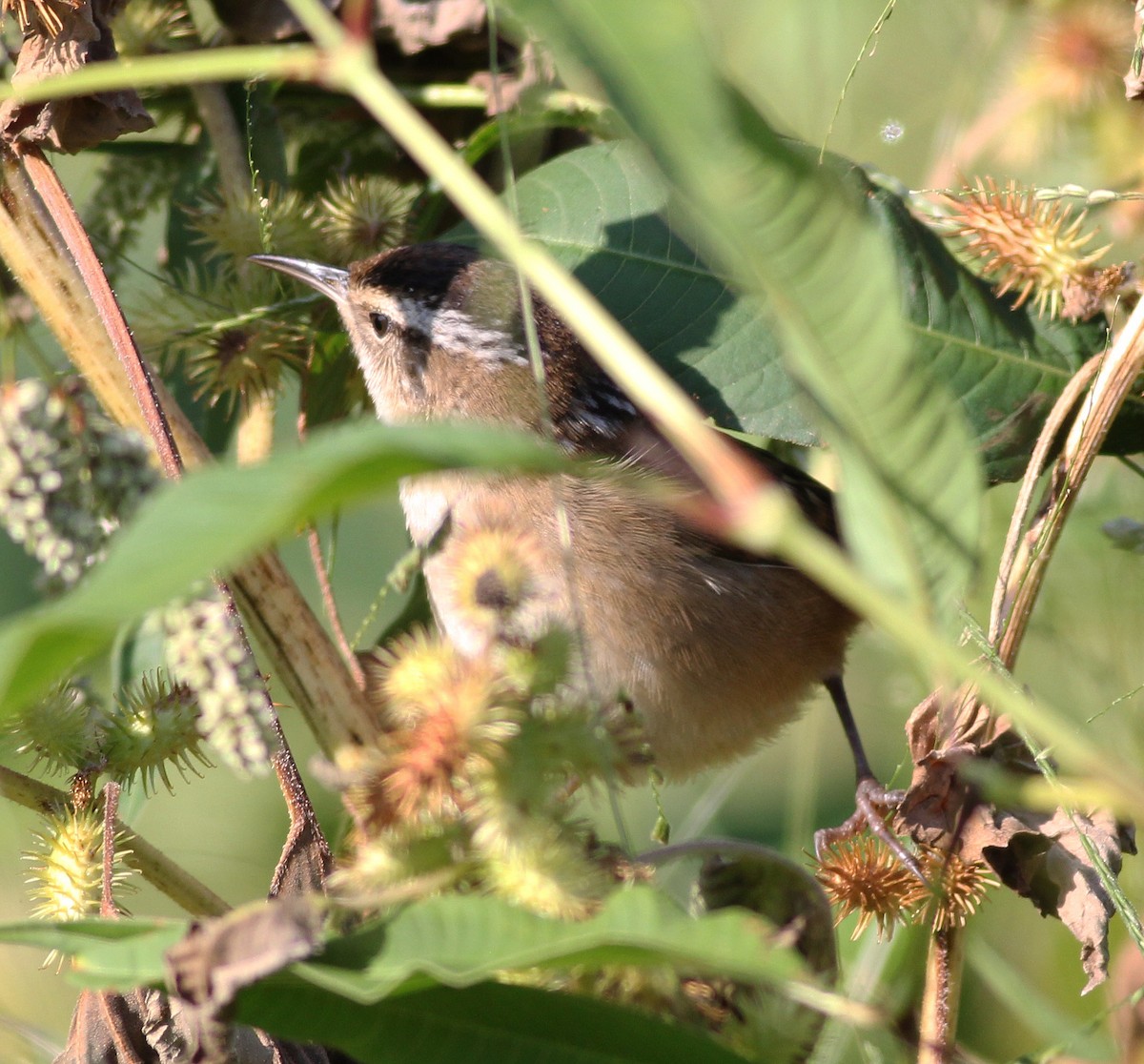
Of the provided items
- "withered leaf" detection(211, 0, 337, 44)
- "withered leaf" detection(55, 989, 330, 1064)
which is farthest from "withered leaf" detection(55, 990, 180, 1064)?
"withered leaf" detection(211, 0, 337, 44)

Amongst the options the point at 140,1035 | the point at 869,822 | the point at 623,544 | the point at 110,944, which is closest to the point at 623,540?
the point at 623,544

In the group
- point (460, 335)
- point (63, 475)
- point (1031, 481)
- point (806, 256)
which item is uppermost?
point (806, 256)

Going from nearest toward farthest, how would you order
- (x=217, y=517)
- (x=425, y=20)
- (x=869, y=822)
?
(x=217, y=517) < (x=869, y=822) < (x=425, y=20)

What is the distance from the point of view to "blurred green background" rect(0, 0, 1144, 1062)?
2.69m

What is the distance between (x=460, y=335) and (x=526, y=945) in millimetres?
2554

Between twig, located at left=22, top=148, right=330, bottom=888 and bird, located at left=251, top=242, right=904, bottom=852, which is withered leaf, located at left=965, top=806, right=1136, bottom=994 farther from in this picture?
twig, located at left=22, top=148, right=330, bottom=888

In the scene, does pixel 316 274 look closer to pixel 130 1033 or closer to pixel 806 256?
pixel 130 1033

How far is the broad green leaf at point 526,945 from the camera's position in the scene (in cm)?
112

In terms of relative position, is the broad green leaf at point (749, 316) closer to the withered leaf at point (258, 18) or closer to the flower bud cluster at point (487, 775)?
the withered leaf at point (258, 18)

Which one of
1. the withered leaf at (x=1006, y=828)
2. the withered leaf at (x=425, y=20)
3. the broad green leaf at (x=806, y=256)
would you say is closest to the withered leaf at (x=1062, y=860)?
the withered leaf at (x=1006, y=828)

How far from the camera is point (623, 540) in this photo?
3197mm

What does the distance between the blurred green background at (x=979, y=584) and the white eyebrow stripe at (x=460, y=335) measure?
A: 1.95ft

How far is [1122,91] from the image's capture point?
283cm

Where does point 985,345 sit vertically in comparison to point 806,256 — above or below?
below
